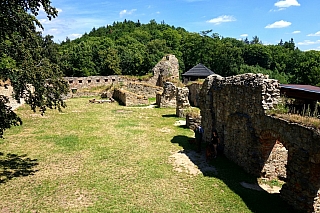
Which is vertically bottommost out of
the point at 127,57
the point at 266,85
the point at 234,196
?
the point at 234,196

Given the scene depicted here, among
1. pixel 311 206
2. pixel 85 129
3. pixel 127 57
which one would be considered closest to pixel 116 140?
pixel 85 129

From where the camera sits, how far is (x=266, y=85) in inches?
381

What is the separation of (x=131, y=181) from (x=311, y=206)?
5695mm

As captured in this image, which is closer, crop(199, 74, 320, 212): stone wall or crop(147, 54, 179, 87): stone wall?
crop(199, 74, 320, 212): stone wall

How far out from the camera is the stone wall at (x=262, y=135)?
7516mm

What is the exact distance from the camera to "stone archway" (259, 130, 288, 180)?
10102mm

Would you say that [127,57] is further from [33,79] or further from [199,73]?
[33,79]

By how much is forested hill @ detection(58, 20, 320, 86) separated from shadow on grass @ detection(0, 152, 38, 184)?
3311 centimetres

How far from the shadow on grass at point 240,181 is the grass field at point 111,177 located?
3 cm

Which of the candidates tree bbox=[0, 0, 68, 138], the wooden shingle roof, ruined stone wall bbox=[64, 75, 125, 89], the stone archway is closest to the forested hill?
ruined stone wall bbox=[64, 75, 125, 89]

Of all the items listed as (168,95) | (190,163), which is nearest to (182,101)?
(168,95)

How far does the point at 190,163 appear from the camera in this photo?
11633 millimetres

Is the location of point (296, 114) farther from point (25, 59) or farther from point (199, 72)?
point (199, 72)

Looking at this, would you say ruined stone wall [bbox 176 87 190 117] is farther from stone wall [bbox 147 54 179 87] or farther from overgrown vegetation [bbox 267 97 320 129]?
stone wall [bbox 147 54 179 87]
